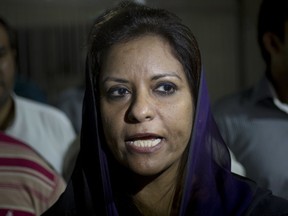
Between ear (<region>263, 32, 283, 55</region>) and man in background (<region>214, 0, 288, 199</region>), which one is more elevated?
ear (<region>263, 32, 283, 55</region>)

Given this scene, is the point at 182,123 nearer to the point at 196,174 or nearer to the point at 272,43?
the point at 196,174

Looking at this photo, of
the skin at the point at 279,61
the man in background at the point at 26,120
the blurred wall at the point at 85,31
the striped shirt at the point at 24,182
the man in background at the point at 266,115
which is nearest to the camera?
the striped shirt at the point at 24,182

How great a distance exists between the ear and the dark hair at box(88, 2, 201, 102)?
0.74 m

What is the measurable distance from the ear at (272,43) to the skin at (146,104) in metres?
0.80

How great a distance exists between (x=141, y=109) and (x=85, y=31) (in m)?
2.81

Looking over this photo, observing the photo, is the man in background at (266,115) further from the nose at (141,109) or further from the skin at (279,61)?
the nose at (141,109)

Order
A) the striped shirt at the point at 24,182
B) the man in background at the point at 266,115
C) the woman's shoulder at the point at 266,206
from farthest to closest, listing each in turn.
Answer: the man in background at the point at 266,115, the striped shirt at the point at 24,182, the woman's shoulder at the point at 266,206

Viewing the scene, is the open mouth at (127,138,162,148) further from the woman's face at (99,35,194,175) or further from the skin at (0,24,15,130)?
the skin at (0,24,15,130)

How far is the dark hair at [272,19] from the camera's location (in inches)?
70.9

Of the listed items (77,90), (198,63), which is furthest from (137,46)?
(77,90)

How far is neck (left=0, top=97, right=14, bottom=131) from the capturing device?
6.95 ft

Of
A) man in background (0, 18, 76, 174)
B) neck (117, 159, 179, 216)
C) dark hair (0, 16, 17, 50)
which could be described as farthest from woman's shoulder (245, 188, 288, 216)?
dark hair (0, 16, 17, 50)

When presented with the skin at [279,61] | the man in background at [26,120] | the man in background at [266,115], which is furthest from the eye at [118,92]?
the man in background at [26,120]

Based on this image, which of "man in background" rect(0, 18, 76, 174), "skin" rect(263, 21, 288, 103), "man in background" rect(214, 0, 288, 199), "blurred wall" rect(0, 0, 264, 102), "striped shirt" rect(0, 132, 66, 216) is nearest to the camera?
"striped shirt" rect(0, 132, 66, 216)
